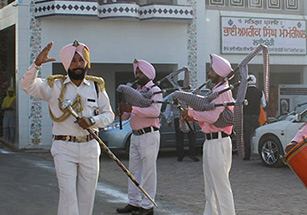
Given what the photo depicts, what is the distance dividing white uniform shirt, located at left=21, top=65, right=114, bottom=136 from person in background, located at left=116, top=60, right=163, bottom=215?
6.26ft

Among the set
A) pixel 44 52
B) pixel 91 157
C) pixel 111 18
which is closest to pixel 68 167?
pixel 91 157

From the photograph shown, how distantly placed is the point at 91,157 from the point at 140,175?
7.67ft

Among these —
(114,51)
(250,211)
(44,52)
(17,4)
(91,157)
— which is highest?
(17,4)

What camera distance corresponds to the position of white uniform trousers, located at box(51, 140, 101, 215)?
4.89m

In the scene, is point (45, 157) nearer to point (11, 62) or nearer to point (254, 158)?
point (254, 158)

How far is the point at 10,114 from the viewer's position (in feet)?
56.7

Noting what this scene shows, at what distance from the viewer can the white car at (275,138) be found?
1143 cm

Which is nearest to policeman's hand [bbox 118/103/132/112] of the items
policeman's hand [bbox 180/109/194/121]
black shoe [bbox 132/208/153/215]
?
policeman's hand [bbox 180/109/194/121]

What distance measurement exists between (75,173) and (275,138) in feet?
25.3

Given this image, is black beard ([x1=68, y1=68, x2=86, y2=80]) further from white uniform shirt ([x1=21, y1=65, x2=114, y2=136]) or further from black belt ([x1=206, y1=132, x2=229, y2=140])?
black belt ([x1=206, y1=132, x2=229, y2=140])

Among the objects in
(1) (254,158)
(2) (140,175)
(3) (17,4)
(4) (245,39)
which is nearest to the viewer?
(2) (140,175)

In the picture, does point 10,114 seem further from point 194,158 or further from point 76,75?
point 76,75

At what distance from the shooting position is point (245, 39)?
1809 cm

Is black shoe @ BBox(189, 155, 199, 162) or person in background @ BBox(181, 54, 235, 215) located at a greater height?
person in background @ BBox(181, 54, 235, 215)
